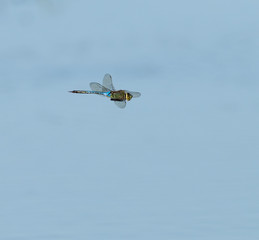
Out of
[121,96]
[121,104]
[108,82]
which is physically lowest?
[121,104]

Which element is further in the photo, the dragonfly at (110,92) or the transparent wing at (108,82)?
the transparent wing at (108,82)

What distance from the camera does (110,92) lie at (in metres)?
101

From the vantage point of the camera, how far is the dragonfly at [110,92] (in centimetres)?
9700

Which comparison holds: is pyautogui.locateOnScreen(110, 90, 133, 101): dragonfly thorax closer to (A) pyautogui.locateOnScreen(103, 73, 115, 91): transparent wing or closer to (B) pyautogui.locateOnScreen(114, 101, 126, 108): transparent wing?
(B) pyautogui.locateOnScreen(114, 101, 126, 108): transparent wing

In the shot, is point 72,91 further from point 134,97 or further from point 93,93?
point 134,97

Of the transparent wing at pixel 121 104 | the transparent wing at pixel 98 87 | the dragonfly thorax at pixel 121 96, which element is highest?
the transparent wing at pixel 98 87

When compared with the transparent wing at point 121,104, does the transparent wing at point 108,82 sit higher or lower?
higher

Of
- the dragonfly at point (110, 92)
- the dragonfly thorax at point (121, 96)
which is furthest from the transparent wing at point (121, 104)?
the dragonfly thorax at point (121, 96)

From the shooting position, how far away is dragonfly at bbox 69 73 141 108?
97000 mm

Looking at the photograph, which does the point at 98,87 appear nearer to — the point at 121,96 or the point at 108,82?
the point at 108,82

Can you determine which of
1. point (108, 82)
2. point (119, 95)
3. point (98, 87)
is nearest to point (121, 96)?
point (119, 95)

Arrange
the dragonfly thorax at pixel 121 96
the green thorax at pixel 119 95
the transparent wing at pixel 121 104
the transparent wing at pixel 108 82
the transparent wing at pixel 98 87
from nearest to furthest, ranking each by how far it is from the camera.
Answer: the dragonfly thorax at pixel 121 96 → the transparent wing at pixel 121 104 → the green thorax at pixel 119 95 → the transparent wing at pixel 98 87 → the transparent wing at pixel 108 82

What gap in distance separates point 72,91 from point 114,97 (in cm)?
713

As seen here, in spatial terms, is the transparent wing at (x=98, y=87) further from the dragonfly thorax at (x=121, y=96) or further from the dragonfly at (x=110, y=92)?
the dragonfly thorax at (x=121, y=96)
